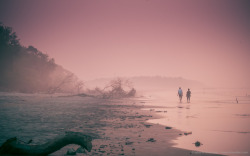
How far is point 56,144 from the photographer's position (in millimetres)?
4715

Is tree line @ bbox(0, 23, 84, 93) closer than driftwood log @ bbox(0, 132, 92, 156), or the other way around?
driftwood log @ bbox(0, 132, 92, 156)

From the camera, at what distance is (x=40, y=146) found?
4.63 meters

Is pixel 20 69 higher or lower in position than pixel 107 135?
higher

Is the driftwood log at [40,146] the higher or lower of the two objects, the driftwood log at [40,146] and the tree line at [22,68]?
the lower

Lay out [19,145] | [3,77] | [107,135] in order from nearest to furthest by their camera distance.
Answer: [19,145], [107,135], [3,77]

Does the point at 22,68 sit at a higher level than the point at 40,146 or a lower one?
higher

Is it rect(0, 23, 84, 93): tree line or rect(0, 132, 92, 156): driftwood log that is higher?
rect(0, 23, 84, 93): tree line

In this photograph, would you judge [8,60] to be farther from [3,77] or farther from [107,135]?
[107,135]

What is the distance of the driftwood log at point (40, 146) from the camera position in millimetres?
4457

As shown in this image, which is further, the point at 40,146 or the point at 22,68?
the point at 22,68

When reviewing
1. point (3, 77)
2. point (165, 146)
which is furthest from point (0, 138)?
point (3, 77)

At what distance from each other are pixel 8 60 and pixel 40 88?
6.21m

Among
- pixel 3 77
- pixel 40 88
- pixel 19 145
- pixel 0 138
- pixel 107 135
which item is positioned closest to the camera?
pixel 19 145

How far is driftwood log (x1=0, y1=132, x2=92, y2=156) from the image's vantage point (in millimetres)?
4457
